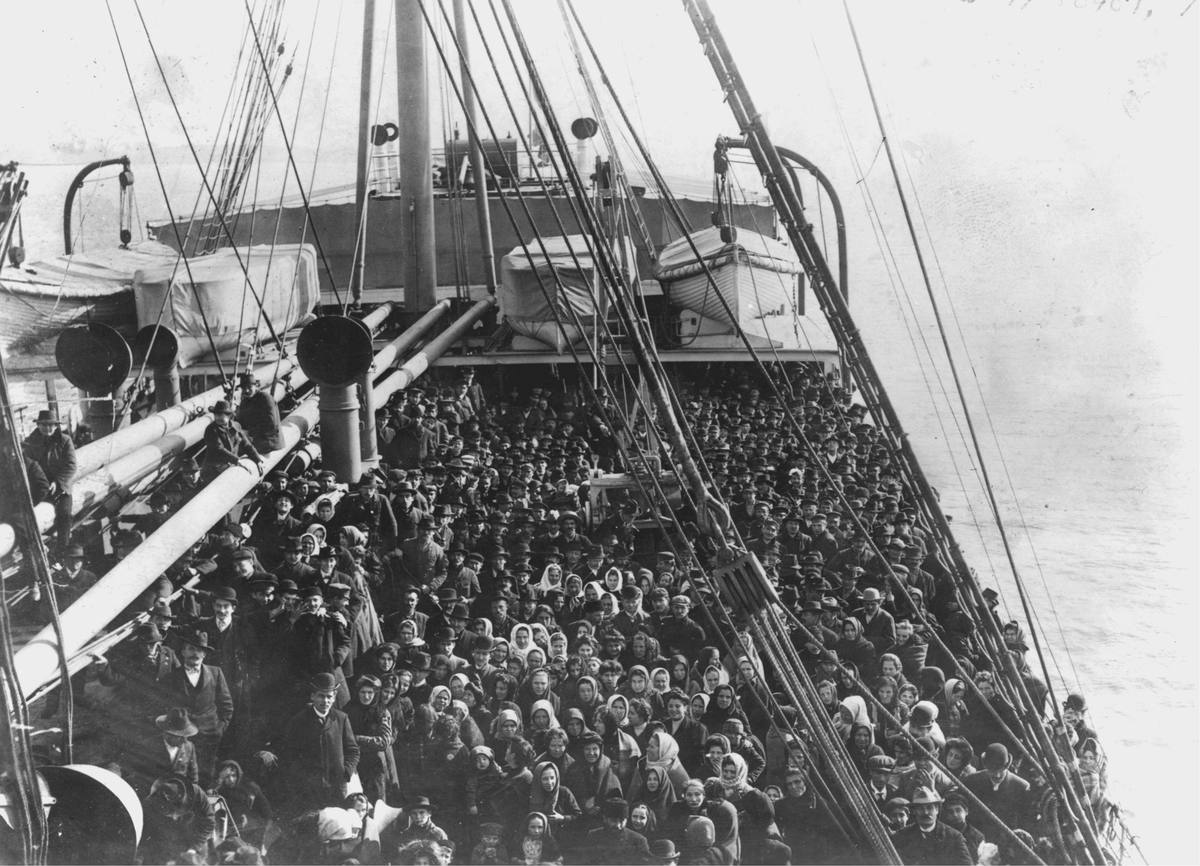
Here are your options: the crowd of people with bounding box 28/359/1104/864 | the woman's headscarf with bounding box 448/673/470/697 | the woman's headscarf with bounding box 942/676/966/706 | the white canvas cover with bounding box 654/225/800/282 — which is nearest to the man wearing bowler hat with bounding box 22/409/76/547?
the crowd of people with bounding box 28/359/1104/864

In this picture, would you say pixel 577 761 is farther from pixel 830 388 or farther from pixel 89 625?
pixel 830 388

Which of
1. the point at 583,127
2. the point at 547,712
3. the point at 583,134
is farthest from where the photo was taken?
the point at 583,134

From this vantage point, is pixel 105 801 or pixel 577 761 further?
pixel 577 761

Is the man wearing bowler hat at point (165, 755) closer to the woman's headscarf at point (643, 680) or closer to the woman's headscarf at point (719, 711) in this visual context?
the woman's headscarf at point (643, 680)

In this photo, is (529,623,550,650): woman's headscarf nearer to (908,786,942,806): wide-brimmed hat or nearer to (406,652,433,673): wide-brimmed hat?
(406,652,433,673): wide-brimmed hat

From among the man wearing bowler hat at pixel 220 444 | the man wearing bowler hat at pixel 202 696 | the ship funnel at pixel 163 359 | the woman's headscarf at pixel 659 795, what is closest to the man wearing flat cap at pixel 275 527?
the man wearing bowler hat at pixel 220 444

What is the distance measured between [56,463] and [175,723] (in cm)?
216

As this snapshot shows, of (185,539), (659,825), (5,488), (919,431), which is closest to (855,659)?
(659,825)

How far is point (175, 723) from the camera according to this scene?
528cm

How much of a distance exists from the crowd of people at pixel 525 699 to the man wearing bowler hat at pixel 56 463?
24cm

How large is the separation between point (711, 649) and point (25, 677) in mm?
3455

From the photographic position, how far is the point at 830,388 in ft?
55.0

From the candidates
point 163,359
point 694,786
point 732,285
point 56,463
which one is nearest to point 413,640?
point 694,786

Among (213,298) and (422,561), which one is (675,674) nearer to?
(422,561)
